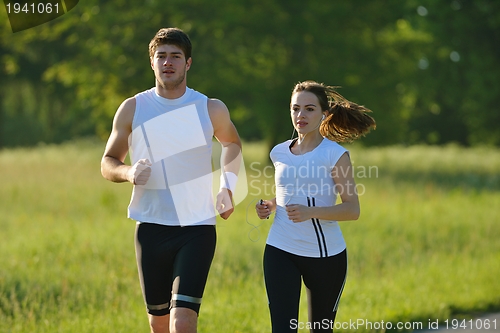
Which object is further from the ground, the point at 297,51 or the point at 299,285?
the point at 297,51

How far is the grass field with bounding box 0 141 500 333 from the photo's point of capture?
6.79 meters

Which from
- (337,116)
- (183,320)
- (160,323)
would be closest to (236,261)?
(160,323)

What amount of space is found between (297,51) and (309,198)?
801 inches

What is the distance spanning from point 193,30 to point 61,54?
1750 cm

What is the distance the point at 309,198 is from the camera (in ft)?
14.6

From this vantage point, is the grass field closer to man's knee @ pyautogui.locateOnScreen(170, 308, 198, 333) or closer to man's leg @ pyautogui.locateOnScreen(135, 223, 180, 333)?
man's leg @ pyautogui.locateOnScreen(135, 223, 180, 333)

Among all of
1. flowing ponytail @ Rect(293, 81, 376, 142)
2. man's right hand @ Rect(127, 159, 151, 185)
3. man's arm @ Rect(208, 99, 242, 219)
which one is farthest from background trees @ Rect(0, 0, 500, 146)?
man's right hand @ Rect(127, 159, 151, 185)

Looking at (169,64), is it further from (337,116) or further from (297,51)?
(297,51)

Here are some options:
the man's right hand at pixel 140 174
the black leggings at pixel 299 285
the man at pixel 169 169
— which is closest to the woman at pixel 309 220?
the black leggings at pixel 299 285

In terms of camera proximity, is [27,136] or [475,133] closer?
[475,133]

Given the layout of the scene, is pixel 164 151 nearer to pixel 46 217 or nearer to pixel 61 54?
pixel 46 217

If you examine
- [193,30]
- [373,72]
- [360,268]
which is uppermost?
[193,30]

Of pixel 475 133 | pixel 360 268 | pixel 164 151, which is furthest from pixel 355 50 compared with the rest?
pixel 164 151

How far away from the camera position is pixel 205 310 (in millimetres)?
6957
